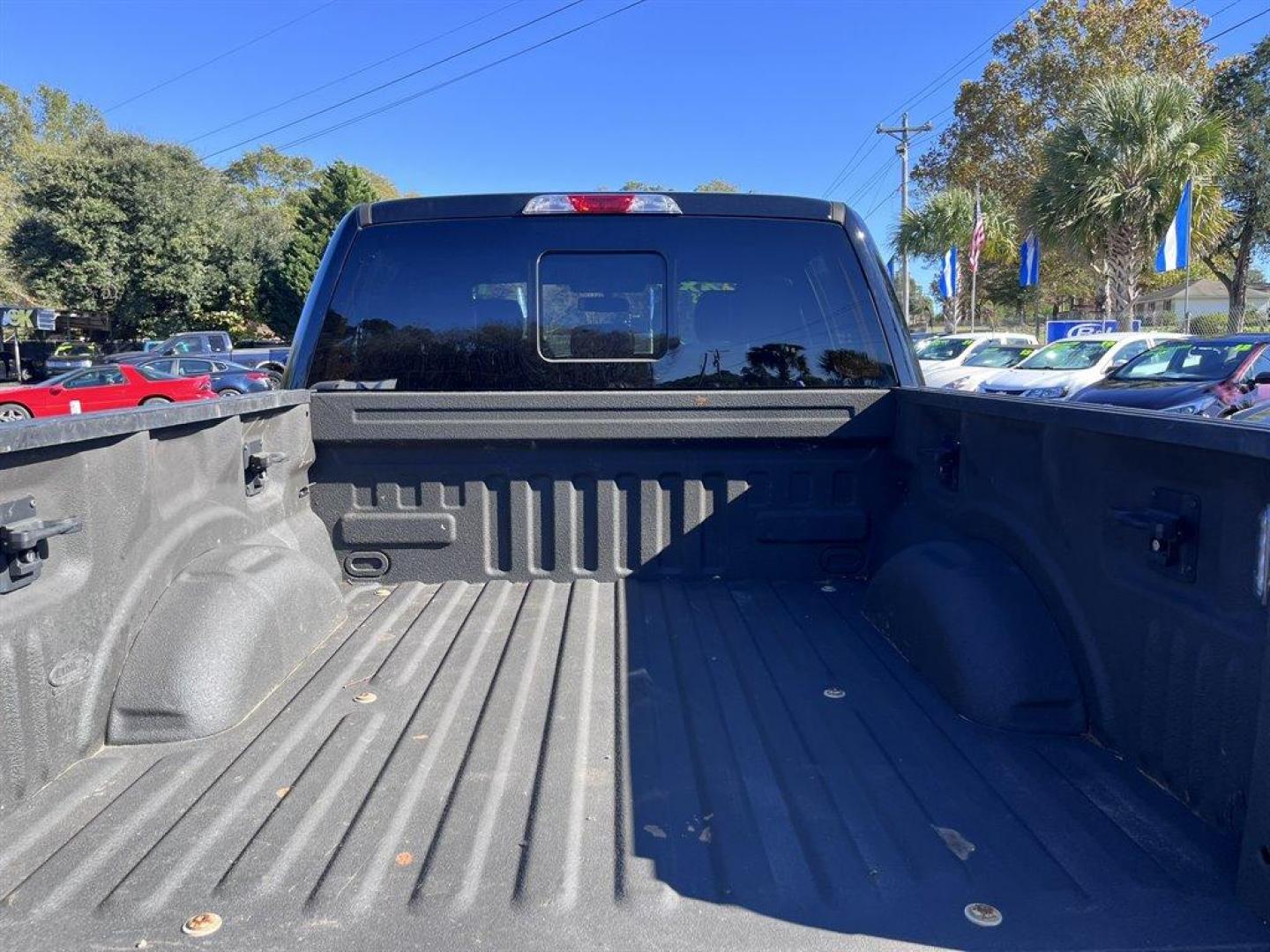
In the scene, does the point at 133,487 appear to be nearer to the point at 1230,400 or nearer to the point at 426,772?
the point at 426,772

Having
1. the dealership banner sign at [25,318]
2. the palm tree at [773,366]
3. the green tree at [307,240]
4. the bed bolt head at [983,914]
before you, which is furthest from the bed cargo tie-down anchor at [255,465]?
the green tree at [307,240]

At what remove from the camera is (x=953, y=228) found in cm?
3322

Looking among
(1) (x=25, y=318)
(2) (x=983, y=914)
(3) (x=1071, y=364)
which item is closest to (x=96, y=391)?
(1) (x=25, y=318)

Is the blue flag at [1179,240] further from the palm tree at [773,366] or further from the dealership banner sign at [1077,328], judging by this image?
the palm tree at [773,366]

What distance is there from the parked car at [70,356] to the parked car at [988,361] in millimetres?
22865

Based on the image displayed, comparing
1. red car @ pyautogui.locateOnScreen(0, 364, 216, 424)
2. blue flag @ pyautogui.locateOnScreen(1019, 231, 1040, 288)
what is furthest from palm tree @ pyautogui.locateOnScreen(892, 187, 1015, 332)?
red car @ pyautogui.locateOnScreen(0, 364, 216, 424)

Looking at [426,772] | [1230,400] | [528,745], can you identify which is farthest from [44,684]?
[1230,400]

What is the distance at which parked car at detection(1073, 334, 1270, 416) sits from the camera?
11.9 metres

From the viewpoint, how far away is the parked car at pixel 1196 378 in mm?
11938

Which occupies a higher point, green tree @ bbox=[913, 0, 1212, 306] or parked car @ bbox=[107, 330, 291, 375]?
green tree @ bbox=[913, 0, 1212, 306]

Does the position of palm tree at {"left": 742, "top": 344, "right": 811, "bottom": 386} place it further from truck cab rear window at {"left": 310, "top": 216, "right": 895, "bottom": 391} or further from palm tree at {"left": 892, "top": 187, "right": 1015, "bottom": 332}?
palm tree at {"left": 892, "top": 187, "right": 1015, "bottom": 332}

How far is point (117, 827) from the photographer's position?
1.84m

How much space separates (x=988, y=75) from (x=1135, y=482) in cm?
3771

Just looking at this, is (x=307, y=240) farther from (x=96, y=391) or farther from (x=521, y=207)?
(x=521, y=207)
